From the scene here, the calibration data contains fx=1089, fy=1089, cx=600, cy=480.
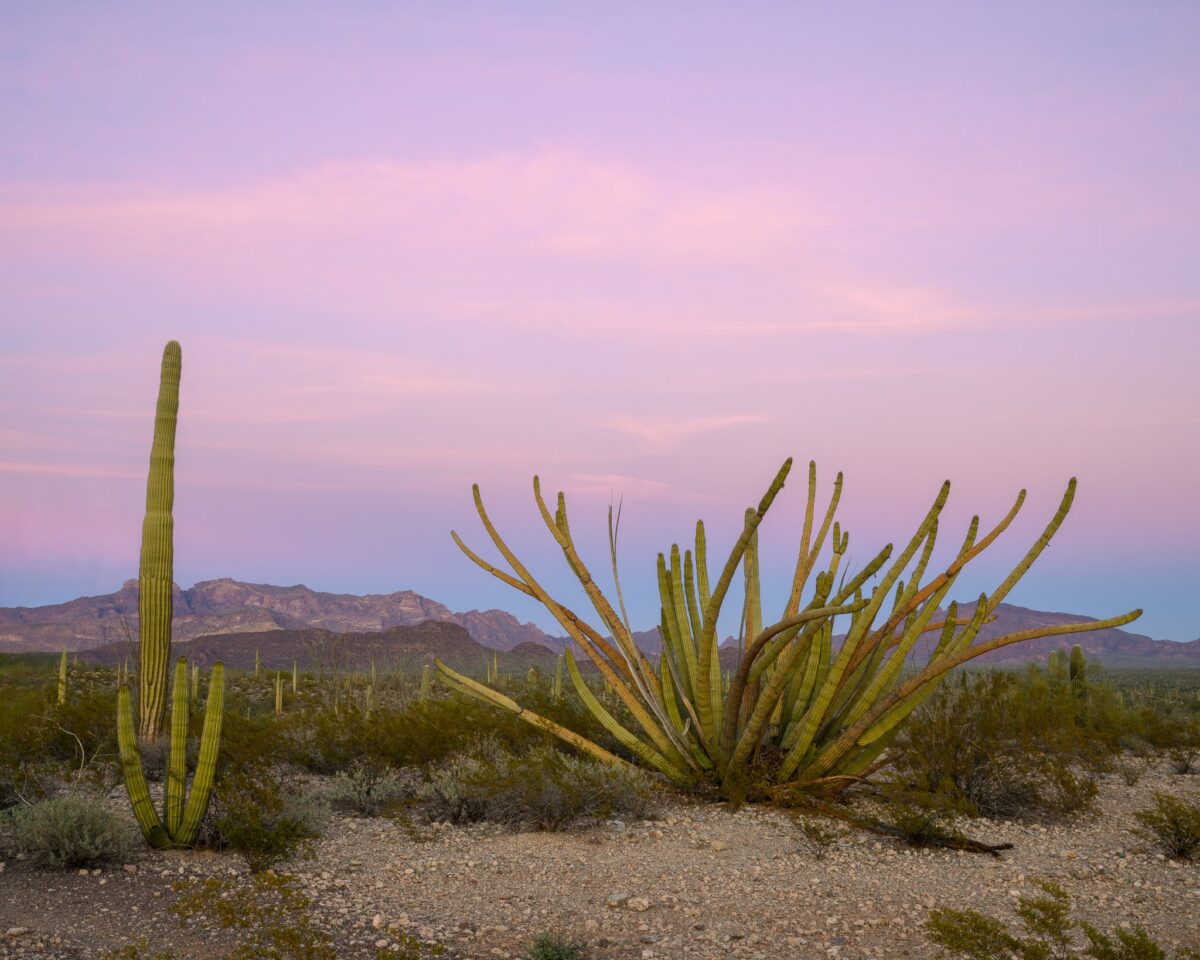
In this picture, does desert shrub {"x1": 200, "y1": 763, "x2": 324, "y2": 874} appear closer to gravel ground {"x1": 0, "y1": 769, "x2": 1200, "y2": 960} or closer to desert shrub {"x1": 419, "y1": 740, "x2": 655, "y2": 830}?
gravel ground {"x1": 0, "y1": 769, "x2": 1200, "y2": 960}

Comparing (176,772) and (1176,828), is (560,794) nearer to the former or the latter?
(176,772)

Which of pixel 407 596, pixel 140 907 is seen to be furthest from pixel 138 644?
pixel 407 596

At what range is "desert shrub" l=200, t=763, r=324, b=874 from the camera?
7.11 m

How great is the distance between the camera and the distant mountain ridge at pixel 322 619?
3177 inches

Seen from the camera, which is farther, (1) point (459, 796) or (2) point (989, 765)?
(2) point (989, 765)

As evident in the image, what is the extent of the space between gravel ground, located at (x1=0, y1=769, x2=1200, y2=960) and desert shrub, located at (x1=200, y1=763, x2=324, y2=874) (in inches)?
5.8

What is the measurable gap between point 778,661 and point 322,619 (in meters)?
87.0

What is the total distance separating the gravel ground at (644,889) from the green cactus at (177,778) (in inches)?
6.6

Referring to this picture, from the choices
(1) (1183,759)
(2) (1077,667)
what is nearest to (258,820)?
(1) (1183,759)

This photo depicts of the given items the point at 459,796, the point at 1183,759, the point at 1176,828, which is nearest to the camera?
the point at 1176,828

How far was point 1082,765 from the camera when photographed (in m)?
10.8

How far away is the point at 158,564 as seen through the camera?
38.9 ft

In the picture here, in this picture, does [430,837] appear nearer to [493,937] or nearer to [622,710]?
[493,937]

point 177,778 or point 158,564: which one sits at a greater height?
point 158,564
